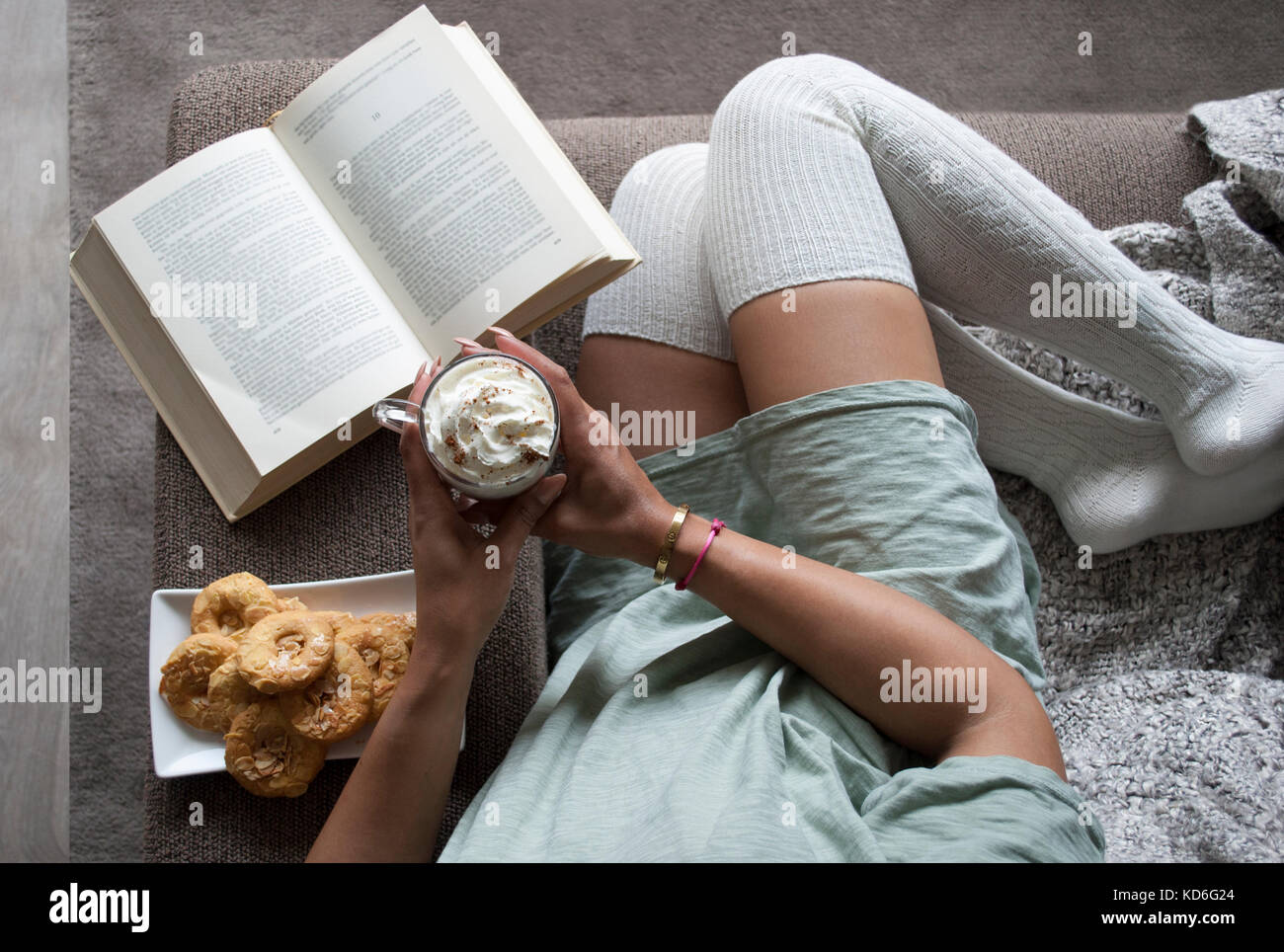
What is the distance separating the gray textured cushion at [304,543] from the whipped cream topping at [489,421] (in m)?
0.25

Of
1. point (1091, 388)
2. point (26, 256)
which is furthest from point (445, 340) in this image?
point (26, 256)

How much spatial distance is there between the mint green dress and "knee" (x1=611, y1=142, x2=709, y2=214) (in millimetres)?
278

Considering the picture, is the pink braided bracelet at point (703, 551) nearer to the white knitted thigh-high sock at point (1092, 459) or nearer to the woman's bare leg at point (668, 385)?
the woman's bare leg at point (668, 385)

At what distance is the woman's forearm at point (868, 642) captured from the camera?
73 centimetres

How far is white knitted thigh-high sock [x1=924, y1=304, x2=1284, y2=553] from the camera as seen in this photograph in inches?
36.4

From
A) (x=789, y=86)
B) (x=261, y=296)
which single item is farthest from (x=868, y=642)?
(x=261, y=296)

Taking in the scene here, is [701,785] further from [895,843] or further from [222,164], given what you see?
[222,164]

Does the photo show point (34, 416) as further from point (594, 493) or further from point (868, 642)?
point (868, 642)

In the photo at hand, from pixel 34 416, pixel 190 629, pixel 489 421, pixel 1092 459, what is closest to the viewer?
pixel 489 421

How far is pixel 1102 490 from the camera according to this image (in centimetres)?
94

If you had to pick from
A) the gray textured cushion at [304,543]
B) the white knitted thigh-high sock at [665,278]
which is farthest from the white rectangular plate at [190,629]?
the white knitted thigh-high sock at [665,278]

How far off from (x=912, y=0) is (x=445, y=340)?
3.63ft

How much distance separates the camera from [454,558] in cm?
72

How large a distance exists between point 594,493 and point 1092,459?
0.54 meters
